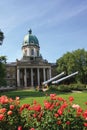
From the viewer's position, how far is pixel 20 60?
9106 centimetres

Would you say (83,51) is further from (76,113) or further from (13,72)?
(76,113)

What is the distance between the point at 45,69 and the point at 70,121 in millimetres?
84973

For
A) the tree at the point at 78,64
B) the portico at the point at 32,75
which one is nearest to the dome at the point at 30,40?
the portico at the point at 32,75

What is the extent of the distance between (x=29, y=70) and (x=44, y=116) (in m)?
85.0

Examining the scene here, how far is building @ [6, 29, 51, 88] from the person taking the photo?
8862 cm

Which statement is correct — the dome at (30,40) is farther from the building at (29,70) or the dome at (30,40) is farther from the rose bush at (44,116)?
the rose bush at (44,116)

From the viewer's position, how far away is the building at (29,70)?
8862 centimetres

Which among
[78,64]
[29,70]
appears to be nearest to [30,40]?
[29,70]

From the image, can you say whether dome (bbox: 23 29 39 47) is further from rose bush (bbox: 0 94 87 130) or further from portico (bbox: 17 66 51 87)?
rose bush (bbox: 0 94 87 130)

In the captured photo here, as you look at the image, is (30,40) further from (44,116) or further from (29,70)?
(44,116)

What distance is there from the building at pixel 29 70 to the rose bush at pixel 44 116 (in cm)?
7930

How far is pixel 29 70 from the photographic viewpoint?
9219 centimetres

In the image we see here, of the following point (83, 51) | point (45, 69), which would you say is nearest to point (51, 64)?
point (45, 69)

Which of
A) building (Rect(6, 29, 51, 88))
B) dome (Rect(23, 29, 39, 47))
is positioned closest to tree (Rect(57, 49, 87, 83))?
building (Rect(6, 29, 51, 88))
